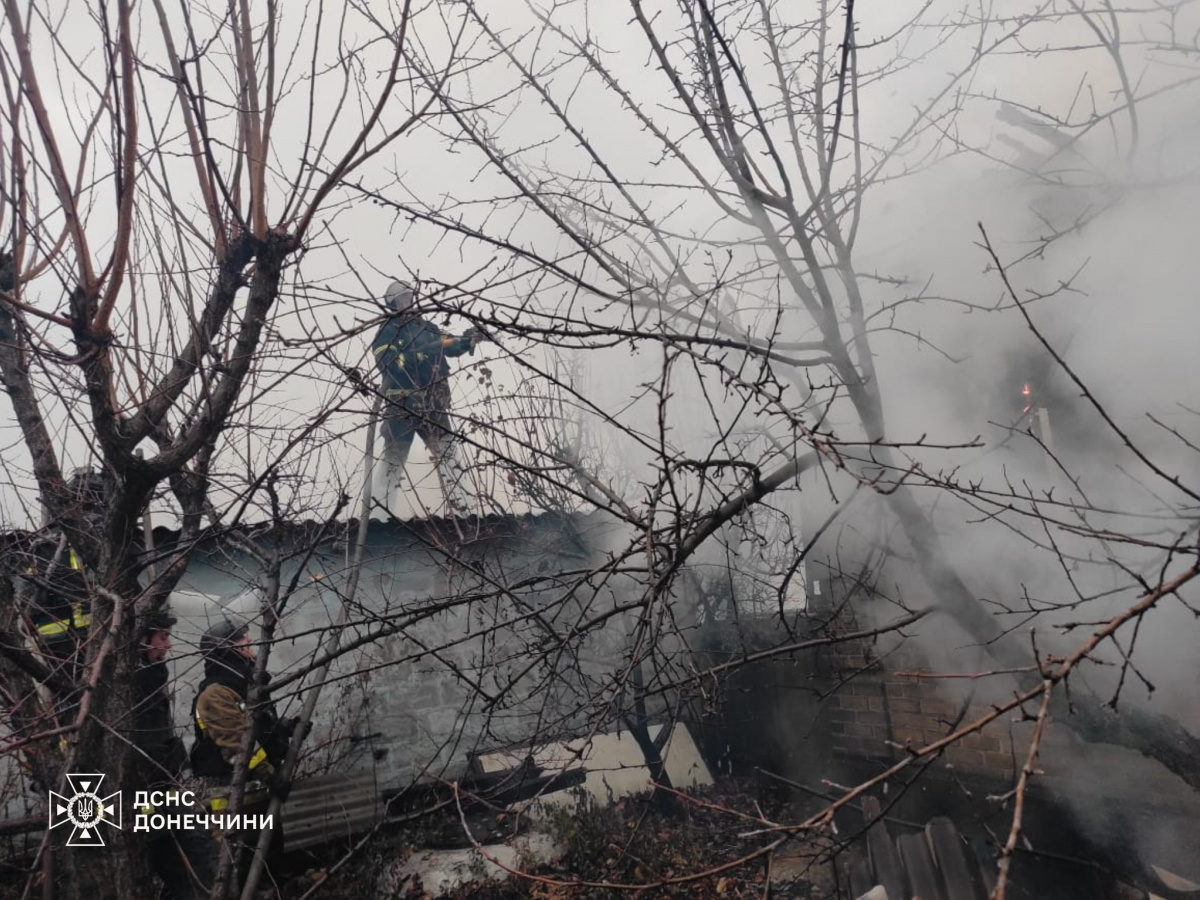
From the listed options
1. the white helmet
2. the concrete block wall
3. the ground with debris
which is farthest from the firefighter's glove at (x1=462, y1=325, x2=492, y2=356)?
the concrete block wall

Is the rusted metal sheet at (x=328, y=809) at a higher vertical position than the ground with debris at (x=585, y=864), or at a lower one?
higher

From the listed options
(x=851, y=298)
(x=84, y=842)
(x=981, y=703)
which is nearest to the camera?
(x=84, y=842)

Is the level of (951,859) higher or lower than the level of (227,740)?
lower

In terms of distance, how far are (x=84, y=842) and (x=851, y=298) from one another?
4.64m

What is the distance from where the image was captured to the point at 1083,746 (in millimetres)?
5809

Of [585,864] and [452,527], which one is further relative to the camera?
[452,527]

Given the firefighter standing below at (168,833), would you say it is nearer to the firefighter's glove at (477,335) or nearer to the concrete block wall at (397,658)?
the concrete block wall at (397,658)

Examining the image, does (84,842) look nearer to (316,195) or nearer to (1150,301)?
(316,195)

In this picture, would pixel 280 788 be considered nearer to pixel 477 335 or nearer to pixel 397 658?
pixel 477 335

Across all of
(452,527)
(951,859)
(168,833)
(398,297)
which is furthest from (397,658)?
(951,859)

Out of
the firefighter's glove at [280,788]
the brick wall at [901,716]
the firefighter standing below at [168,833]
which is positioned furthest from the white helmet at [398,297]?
the brick wall at [901,716]

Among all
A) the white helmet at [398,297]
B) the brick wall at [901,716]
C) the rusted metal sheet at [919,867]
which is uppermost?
the white helmet at [398,297]

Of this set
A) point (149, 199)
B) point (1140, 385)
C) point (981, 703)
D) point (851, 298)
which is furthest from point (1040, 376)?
point (149, 199)

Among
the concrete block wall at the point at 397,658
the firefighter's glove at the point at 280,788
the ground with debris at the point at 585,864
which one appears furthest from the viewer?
the concrete block wall at the point at 397,658
